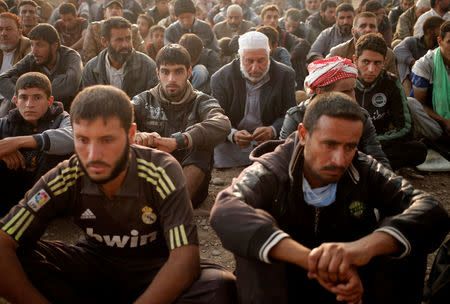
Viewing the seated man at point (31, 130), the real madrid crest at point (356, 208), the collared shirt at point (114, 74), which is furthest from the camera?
the collared shirt at point (114, 74)

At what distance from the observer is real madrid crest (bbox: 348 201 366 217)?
2328mm

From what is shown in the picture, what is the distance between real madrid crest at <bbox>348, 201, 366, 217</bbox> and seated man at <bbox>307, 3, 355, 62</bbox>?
5.04 metres

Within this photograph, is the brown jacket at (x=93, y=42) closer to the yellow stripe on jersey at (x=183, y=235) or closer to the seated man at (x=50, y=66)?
the seated man at (x=50, y=66)

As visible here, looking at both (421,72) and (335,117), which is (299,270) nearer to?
(335,117)

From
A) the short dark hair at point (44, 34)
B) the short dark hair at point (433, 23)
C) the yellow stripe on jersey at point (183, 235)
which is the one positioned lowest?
the yellow stripe on jersey at point (183, 235)

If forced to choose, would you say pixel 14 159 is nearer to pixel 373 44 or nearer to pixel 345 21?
pixel 373 44

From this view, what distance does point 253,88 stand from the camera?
505cm

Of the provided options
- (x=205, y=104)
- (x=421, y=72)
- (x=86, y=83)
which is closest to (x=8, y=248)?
(x=205, y=104)

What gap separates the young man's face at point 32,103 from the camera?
12.6ft

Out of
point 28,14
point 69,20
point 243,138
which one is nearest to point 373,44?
point 243,138

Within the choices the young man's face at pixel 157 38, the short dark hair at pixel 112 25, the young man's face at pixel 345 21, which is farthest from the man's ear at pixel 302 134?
the young man's face at pixel 157 38

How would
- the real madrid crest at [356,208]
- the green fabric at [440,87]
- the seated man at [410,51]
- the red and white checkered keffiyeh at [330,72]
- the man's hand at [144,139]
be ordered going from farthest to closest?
1. the seated man at [410,51]
2. the green fabric at [440,87]
3. the red and white checkered keffiyeh at [330,72]
4. the man's hand at [144,139]
5. the real madrid crest at [356,208]

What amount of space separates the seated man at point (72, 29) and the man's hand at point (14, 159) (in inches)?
213

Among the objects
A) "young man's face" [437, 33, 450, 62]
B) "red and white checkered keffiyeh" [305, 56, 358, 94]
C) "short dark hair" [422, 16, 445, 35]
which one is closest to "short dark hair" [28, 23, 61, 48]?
"red and white checkered keffiyeh" [305, 56, 358, 94]
